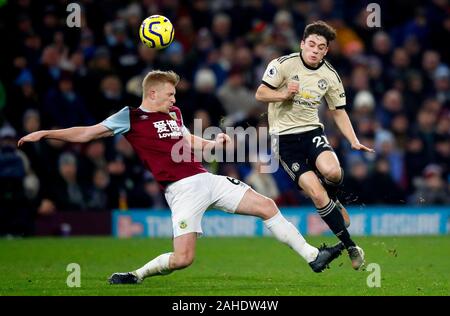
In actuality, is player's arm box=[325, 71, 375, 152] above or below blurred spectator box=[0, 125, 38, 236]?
above

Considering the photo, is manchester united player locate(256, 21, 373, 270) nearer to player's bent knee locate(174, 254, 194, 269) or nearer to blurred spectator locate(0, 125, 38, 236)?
player's bent knee locate(174, 254, 194, 269)

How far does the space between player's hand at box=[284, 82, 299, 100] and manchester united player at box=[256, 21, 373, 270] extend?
0.02 m

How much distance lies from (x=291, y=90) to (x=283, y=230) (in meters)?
1.55

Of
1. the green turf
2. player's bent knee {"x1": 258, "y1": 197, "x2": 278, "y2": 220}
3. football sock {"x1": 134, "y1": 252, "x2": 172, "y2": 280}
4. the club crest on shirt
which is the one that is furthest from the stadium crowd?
football sock {"x1": 134, "y1": 252, "x2": 172, "y2": 280}

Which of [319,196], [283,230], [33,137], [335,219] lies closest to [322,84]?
[319,196]

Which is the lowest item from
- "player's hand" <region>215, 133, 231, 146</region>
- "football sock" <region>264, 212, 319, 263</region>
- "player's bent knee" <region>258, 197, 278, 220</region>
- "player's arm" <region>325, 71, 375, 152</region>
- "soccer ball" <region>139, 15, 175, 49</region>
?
"football sock" <region>264, 212, 319, 263</region>

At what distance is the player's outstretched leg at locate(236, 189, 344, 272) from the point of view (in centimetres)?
1030

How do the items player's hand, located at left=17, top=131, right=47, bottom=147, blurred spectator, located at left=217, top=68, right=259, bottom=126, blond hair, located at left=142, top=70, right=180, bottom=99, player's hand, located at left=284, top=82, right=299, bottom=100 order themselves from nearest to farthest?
player's hand, located at left=17, top=131, right=47, bottom=147 < blond hair, located at left=142, top=70, right=180, bottom=99 < player's hand, located at left=284, top=82, right=299, bottom=100 < blurred spectator, located at left=217, top=68, right=259, bottom=126

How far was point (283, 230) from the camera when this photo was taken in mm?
10328

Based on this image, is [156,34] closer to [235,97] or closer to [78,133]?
[78,133]

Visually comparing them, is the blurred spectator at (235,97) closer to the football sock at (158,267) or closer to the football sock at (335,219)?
the football sock at (335,219)

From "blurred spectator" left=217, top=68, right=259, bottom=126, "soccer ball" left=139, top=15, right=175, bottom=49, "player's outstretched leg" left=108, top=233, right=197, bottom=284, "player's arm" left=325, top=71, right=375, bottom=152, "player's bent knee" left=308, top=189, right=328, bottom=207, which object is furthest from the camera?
"blurred spectator" left=217, top=68, right=259, bottom=126

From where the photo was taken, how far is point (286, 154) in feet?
37.4
